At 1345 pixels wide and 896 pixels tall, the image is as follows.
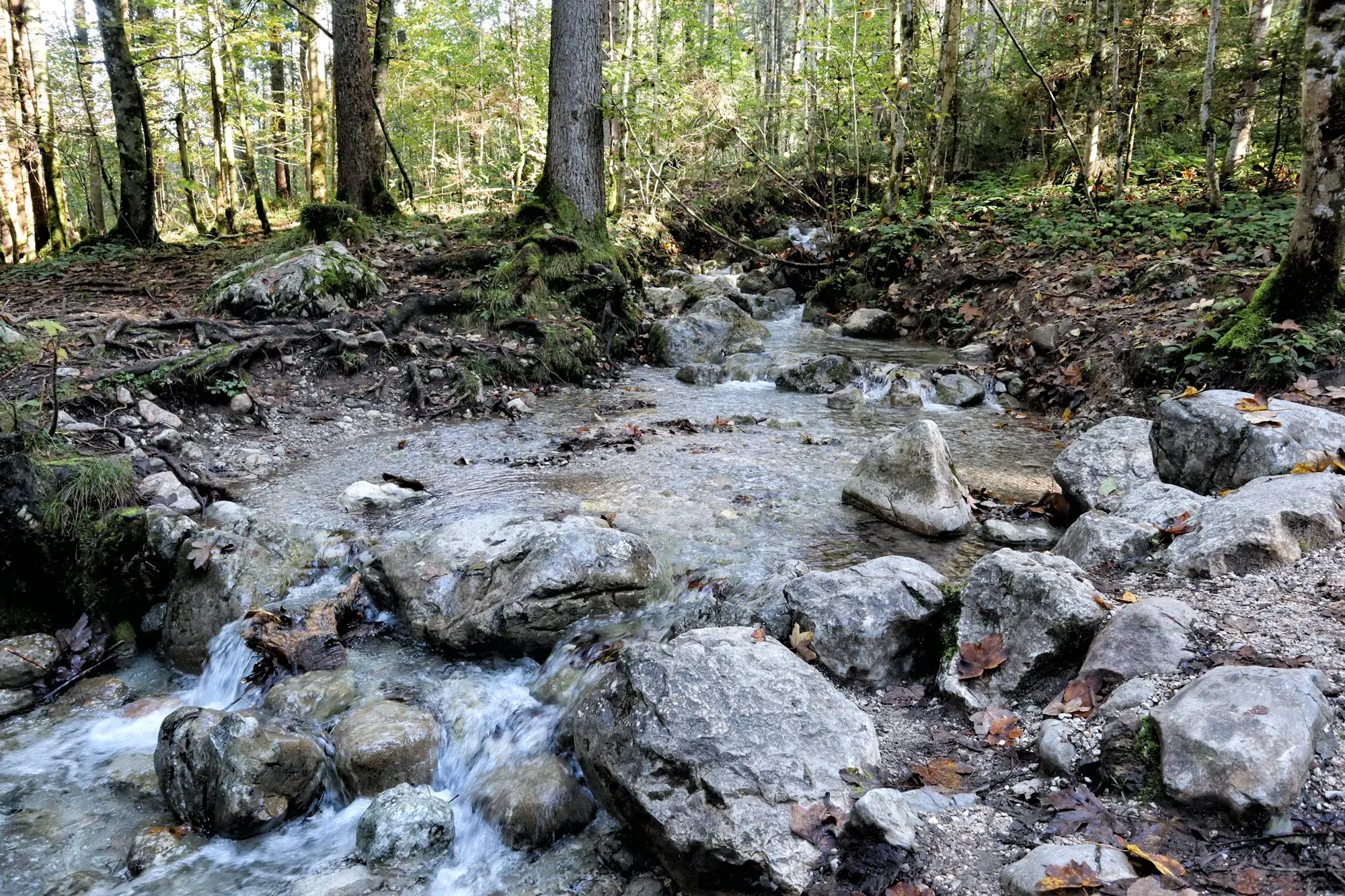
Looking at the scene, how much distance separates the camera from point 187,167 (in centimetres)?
1838

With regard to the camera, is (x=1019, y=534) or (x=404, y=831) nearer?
(x=404, y=831)

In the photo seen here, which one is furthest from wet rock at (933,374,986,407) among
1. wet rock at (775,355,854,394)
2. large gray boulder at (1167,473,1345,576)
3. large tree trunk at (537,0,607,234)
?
large tree trunk at (537,0,607,234)

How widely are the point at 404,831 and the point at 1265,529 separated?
13.8 feet

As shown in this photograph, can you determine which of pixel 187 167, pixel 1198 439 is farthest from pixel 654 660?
pixel 187 167

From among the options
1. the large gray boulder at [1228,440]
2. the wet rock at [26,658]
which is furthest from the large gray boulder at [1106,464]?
the wet rock at [26,658]

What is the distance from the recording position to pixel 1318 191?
19.1 feet

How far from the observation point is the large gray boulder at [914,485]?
5.30 m

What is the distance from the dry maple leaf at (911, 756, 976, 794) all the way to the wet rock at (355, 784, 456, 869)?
2.06 m

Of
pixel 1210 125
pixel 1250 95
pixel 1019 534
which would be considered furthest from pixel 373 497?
pixel 1250 95

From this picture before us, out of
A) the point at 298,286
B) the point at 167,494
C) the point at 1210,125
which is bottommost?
the point at 167,494

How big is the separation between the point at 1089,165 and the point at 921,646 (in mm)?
13337

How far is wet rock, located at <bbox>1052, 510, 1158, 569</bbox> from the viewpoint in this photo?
3961mm

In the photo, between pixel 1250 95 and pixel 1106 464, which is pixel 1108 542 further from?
pixel 1250 95

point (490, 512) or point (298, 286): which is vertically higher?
point (298, 286)
